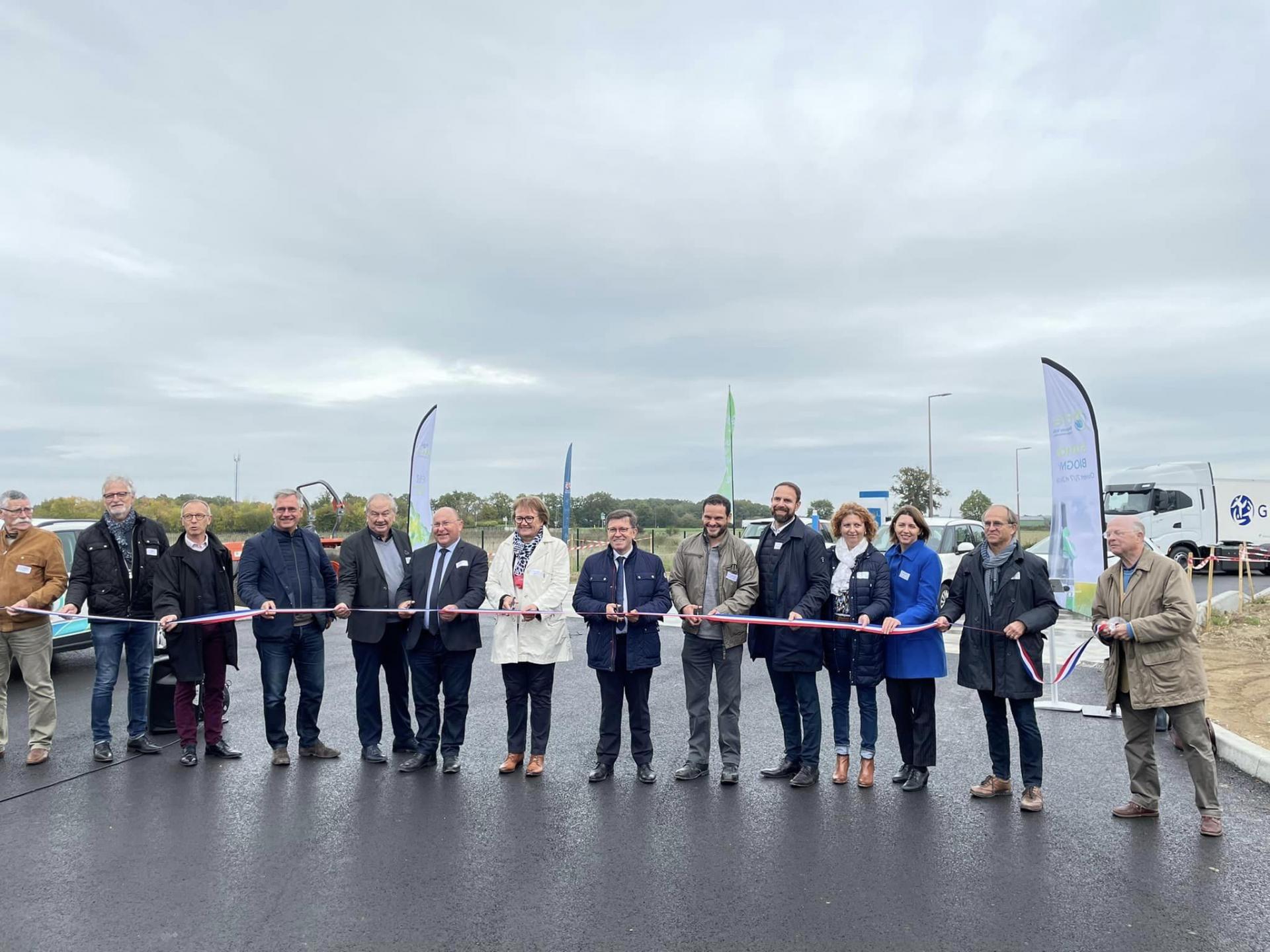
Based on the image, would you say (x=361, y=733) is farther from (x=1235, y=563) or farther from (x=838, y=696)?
(x=1235, y=563)

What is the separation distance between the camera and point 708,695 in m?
6.44

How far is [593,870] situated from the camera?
463 cm

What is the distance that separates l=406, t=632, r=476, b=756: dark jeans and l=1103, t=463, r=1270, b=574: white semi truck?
24576mm

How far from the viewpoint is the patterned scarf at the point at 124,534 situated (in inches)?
279

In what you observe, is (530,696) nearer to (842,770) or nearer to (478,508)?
(842,770)

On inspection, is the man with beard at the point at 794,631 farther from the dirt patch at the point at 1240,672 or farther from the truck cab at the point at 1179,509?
the truck cab at the point at 1179,509

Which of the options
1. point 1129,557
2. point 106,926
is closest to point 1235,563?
point 1129,557

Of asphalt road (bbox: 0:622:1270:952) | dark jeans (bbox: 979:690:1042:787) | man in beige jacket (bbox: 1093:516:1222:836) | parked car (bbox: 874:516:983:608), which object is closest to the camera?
asphalt road (bbox: 0:622:1270:952)

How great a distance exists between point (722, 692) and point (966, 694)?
13.7 ft

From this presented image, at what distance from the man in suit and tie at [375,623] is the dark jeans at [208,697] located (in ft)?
3.24

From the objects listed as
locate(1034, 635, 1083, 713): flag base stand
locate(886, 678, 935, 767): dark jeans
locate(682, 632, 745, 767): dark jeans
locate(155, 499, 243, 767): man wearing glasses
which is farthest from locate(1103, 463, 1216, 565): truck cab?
locate(155, 499, 243, 767): man wearing glasses

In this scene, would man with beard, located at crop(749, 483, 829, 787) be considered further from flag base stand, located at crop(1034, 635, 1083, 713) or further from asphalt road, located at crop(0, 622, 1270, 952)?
flag base stand, located at crop(1034, 635, 1083, 713)

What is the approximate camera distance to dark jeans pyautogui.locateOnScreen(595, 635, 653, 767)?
20.9 ft

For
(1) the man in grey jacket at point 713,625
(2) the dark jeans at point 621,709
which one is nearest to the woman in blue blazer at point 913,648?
(1) the man in grey jacket at point 713,625
